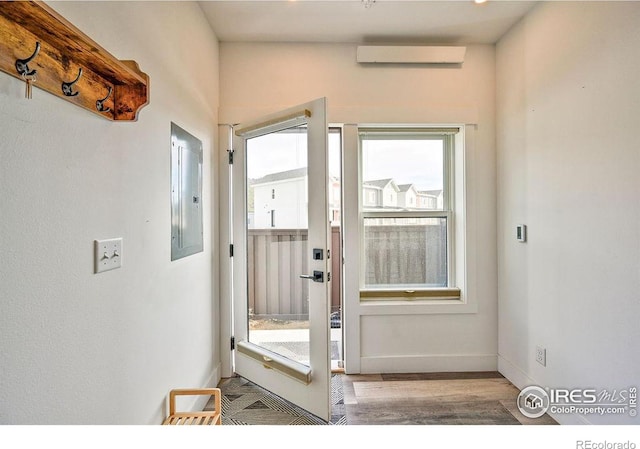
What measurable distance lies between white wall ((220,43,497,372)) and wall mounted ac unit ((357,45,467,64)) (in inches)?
2.6

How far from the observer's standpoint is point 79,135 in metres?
0.98

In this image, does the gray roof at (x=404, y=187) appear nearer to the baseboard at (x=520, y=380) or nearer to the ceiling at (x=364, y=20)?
the ceiling at (x=364, y=20)

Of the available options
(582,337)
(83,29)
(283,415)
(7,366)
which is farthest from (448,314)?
(83,29)

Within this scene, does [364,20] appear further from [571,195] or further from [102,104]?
[102,104]

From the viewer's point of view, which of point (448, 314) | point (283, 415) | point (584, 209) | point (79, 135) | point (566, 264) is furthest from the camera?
point (448, 314)

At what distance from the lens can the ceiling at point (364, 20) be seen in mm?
2064

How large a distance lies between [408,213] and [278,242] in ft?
3.75

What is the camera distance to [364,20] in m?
2.21

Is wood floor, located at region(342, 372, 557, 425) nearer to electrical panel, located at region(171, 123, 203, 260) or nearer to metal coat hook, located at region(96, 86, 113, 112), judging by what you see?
electrical panel, located at region(171, 123, 203, 260)

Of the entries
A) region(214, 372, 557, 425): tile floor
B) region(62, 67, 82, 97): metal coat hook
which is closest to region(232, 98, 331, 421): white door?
region(214, 372, 557, 425): tile floor

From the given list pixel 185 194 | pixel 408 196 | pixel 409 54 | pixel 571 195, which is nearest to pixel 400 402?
pixel 408 196

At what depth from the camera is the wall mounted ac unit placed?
2408 mm

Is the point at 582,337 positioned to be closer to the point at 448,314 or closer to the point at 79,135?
the point at 448,314

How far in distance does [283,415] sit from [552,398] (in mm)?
1671
